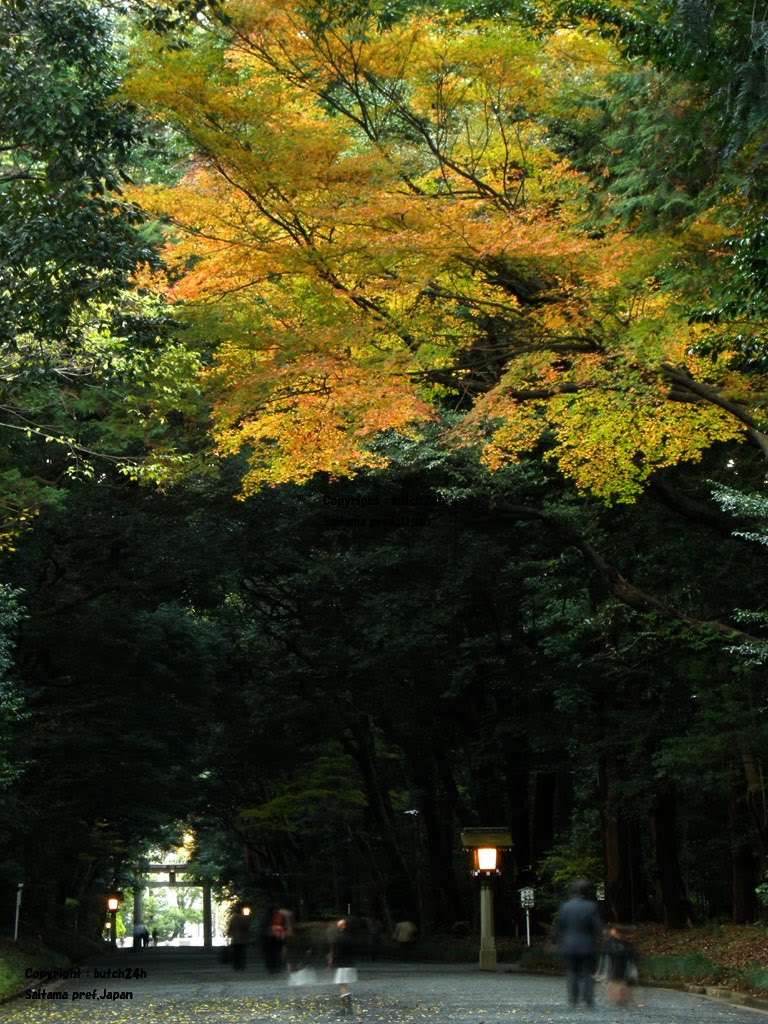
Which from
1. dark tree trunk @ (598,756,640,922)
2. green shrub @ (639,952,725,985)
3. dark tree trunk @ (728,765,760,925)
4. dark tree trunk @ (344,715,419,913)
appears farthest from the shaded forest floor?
dark tree trunk @ (344,715,419,913)

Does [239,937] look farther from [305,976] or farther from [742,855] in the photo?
[742,855]

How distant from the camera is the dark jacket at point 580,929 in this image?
444 inches

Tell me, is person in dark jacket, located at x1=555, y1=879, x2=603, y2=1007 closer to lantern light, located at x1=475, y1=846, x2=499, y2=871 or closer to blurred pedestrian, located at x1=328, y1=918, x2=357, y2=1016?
blurred pedestrian, located at x1=328, y1=918, x2=357, y2=1016

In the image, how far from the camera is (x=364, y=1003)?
14570mm

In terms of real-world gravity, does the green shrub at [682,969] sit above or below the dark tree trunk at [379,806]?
below

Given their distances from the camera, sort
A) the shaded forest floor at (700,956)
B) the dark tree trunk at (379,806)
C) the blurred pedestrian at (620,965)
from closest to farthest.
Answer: the blurred pedestrian at (620,965)
the shaded forest floor at (700,956)
the dark tree trunk at (379,806)

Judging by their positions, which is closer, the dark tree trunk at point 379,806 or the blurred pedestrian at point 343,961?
the blurred pedestrian at point 343,961

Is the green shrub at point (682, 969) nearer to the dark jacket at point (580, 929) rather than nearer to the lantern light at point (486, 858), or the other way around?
the lantern light at point (486, 858)

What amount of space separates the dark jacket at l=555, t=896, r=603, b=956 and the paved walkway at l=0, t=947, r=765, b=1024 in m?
0.67

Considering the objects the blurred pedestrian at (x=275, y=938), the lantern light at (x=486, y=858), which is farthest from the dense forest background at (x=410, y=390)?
the blurred pedestrian at (x=275, y=938)

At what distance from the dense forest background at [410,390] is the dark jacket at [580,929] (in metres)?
4.99

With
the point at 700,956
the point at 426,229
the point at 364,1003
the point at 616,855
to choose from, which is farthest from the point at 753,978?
the point at 426,229

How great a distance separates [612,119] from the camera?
1220 centimetres

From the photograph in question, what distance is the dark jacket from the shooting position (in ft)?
37.0
